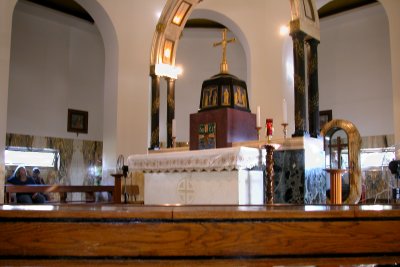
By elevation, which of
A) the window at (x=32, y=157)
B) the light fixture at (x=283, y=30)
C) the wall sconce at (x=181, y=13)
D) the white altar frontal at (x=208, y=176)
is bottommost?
the white altar frontal at (x=208, y=176)

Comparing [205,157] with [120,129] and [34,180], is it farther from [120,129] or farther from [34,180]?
[34,180]

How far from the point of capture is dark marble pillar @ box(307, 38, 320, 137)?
23.0 feet

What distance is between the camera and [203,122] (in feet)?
23.7

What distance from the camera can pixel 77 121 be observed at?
549 inches

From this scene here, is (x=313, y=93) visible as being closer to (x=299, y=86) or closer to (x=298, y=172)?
(x=299, y=86)

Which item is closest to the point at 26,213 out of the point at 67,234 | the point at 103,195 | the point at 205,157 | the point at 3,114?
the point at 67,234

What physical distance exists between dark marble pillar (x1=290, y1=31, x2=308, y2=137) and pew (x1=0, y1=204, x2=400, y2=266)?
4.57 m

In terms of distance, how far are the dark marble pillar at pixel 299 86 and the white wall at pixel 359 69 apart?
7.08 metres

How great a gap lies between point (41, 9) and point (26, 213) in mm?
12158

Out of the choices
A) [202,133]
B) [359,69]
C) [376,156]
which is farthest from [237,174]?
[359,69]

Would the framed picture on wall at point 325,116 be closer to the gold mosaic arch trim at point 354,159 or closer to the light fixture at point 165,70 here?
the light fixture at point 165,70

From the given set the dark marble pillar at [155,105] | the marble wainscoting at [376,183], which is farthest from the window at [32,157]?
the marble wainscoting at [376,183]

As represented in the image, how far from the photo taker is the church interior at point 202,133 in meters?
2.07

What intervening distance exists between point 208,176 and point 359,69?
364 inches
